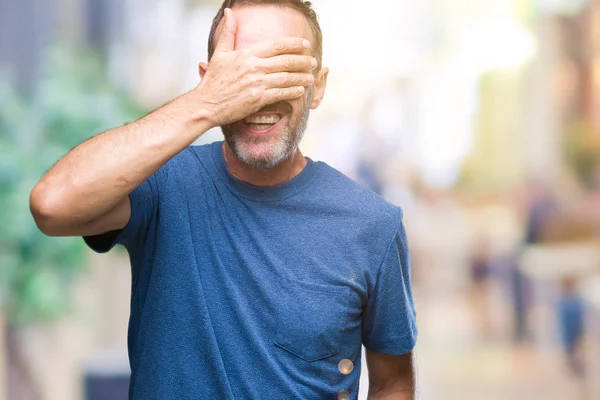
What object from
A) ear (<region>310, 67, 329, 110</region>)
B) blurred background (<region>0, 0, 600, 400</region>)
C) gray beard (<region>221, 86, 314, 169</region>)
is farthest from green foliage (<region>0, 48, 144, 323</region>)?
gray beard (<region>221, 86, 314, 169</region>)

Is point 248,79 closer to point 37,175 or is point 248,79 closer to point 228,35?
point 228,35

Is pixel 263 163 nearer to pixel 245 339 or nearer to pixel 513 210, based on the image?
pixel 245 339

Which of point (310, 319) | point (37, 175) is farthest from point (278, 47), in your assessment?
point (37, 175)

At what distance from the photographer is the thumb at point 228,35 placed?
1.52m

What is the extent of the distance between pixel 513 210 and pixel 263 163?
5419 mm

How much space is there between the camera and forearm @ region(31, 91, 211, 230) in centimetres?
142

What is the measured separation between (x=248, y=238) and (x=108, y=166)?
306mm

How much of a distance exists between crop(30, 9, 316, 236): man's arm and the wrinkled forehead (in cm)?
3

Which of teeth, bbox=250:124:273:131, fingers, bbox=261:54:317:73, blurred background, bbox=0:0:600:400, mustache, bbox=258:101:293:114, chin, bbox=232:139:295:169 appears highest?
fingers, bbox=261:54:317:73

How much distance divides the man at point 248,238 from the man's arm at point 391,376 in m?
0.09

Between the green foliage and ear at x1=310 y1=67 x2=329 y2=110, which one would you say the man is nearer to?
ear at x1=310 y1=67 x2=329 y2=110

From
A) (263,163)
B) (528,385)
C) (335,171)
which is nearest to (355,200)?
(335,171)

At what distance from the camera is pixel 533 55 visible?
22.2 ft

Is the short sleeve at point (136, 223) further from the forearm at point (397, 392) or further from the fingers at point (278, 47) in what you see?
the forearm at point (397, 392)
